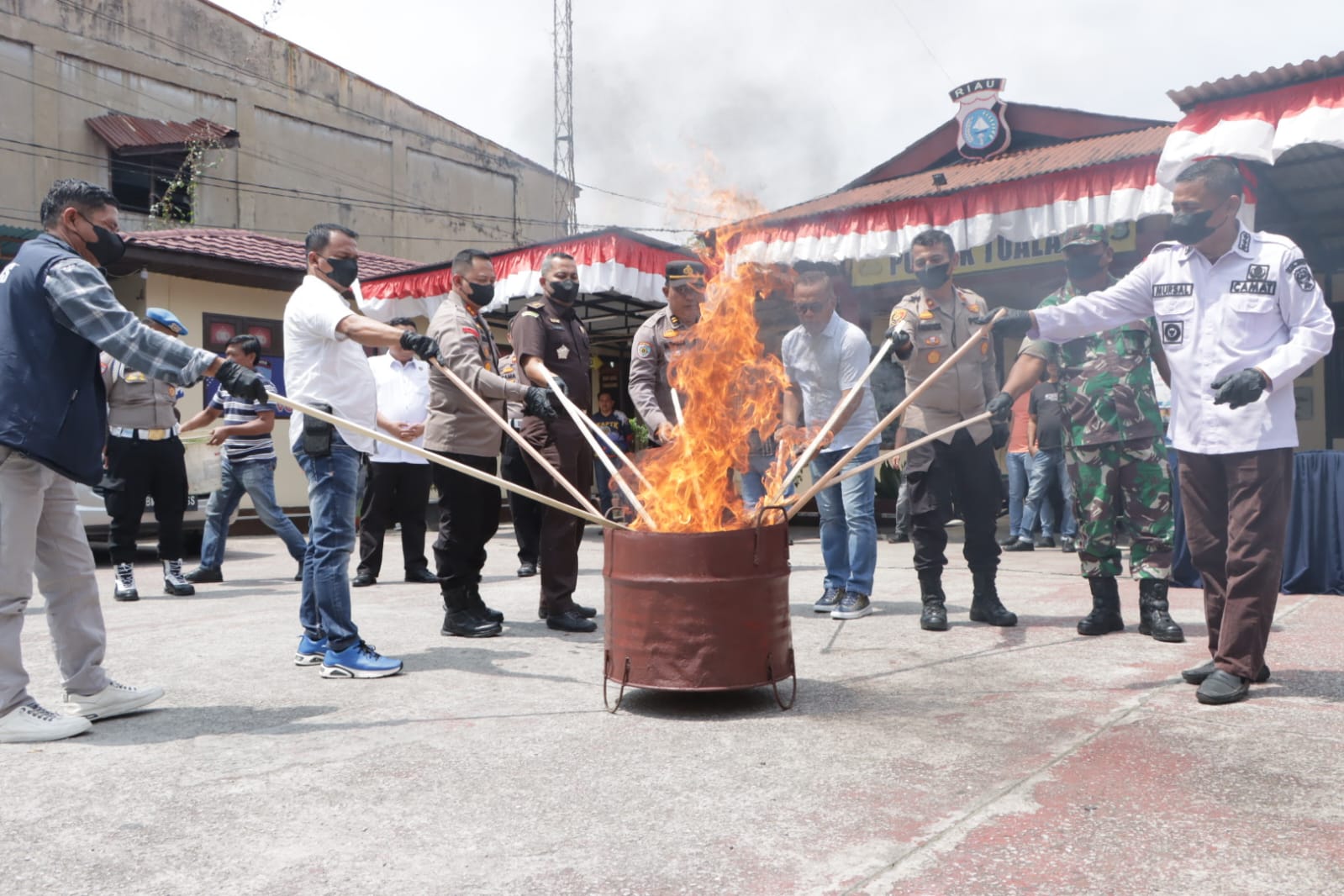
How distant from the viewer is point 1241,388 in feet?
11.2

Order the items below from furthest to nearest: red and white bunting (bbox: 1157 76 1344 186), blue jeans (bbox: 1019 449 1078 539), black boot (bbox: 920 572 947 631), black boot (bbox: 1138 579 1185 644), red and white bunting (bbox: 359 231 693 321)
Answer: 1. red and white bunting (bbox: 359 231 693 321)
2. blue jeans (bbox: 1019 449 1078 539)
3. red and white bunting (bbox: 1157 76 1344 186)
4. black boot (bbox: 920 572 947 631)
5. black boot (bbox: 1138 579 1185 644)

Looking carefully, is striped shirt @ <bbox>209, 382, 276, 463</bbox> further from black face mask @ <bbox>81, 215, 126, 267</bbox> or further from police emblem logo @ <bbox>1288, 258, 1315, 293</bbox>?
police emblem logo @ <bbox>1288, 258, 1315, 293</bbox>

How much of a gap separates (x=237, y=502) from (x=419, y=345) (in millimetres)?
4474

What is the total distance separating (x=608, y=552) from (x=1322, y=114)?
6494 millimetres

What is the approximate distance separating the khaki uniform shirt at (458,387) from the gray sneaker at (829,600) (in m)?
2.16

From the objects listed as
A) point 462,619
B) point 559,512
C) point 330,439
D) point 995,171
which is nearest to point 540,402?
point 330,439

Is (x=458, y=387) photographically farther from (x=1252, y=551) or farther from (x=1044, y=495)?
(x=1044, y=495)

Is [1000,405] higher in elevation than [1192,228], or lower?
lower

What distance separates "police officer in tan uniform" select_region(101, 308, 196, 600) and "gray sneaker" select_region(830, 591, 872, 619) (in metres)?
A: 4.71

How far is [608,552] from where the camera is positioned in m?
3.75

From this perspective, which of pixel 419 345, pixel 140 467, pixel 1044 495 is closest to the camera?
pixel 419 345

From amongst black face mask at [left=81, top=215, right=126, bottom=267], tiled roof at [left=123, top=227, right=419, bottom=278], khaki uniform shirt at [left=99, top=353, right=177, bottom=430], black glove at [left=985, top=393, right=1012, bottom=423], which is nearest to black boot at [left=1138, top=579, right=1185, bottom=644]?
black glove at [left=985, top=393, right=1012, bottom=423]

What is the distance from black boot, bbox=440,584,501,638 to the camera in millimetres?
5199

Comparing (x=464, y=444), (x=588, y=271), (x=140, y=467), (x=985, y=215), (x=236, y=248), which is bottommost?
(x=140, y=467)
